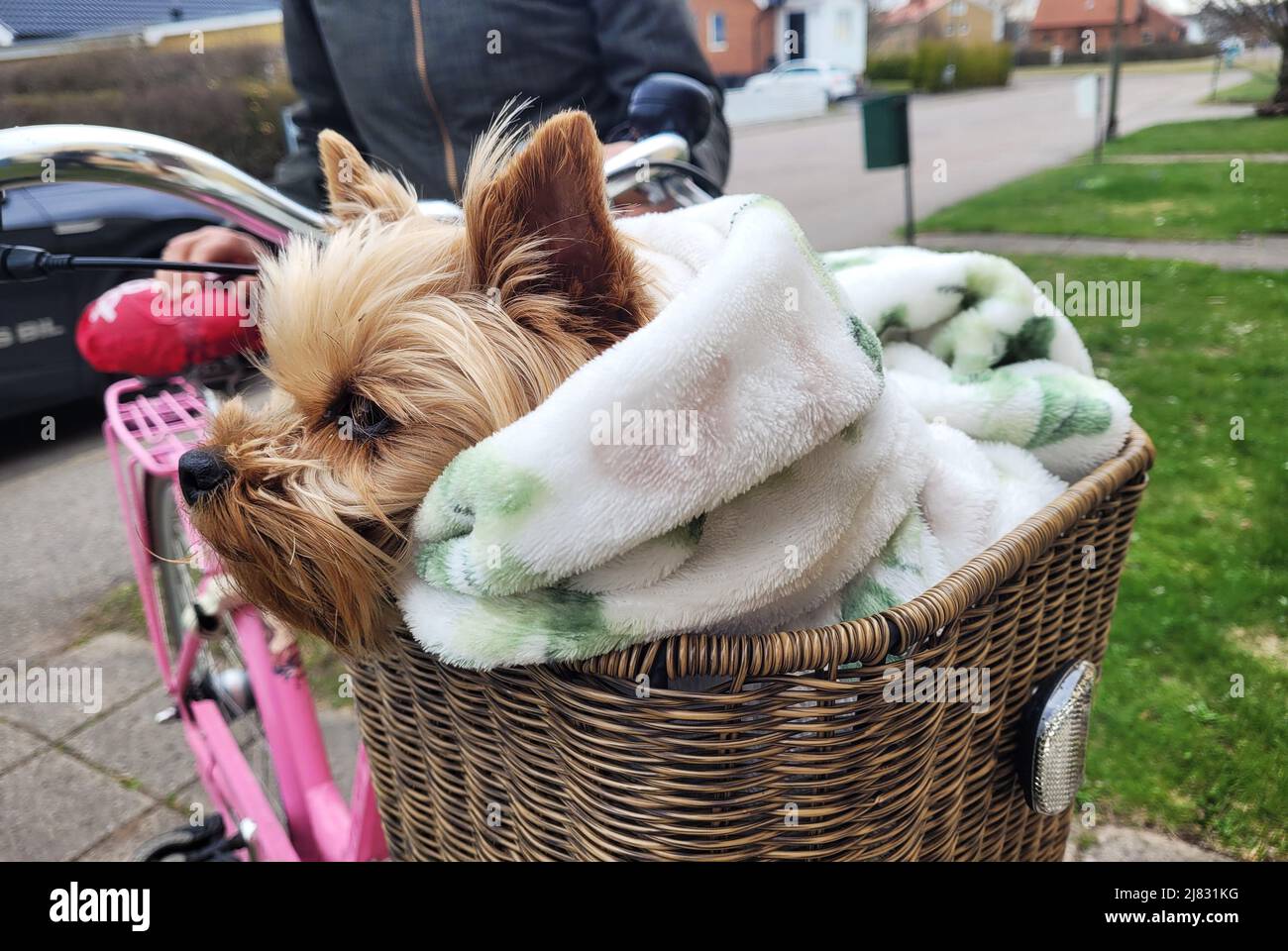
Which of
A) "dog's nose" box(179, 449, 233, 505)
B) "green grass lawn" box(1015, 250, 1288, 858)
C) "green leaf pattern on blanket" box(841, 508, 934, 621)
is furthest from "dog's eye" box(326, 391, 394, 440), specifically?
"green grass lawn" box(1015, 250, 1288, 858)

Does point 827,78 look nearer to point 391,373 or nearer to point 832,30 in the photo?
point 832,30

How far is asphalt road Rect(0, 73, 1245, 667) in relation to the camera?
4211mm

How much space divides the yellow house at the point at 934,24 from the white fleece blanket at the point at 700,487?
69.1 ft

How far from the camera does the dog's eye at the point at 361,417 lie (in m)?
1.04

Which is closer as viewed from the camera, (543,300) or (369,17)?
(543,300)

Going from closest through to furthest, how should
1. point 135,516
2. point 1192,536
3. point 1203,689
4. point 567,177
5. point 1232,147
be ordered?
point 567,177
point 135,516
point 1203,689
point 1192,536
point 1232,147

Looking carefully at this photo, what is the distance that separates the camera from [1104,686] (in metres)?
2.88

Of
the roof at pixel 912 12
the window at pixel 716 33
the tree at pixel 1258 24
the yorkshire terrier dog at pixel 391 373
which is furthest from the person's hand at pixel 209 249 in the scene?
the window at pixel 716 33

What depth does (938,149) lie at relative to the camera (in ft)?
55.9

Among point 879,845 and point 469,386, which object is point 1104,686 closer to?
point 879,845

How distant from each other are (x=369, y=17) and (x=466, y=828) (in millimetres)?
1606
